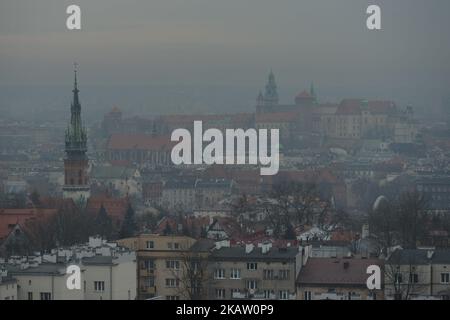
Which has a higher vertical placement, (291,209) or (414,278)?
(414,278)

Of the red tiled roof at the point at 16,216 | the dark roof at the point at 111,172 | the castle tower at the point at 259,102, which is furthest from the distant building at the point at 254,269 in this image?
the castle tower at the point at 259,102

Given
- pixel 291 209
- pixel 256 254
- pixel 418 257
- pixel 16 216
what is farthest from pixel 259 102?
pixel 418 257

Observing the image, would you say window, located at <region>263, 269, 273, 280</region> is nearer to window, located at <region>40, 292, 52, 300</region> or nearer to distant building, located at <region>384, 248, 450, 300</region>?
distant building, located at <region>384, 248, 450, 300</region>

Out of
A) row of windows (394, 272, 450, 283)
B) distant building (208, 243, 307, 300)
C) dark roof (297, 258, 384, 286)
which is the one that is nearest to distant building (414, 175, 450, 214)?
distant building (208, 243, 307, 300)

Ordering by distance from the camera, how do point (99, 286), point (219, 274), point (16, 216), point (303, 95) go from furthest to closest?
point (303, 95), point (16, 216), point (219, 274), point (99, 286)

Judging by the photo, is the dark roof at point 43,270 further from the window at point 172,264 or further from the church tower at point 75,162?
the church tower at point 75,162

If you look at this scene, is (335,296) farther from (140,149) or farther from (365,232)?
(140,149)

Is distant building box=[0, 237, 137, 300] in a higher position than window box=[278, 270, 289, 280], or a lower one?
higher

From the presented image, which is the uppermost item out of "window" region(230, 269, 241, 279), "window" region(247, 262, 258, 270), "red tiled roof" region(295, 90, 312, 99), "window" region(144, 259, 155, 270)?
"red tiled roof" region(295, 90, 312, 99)
